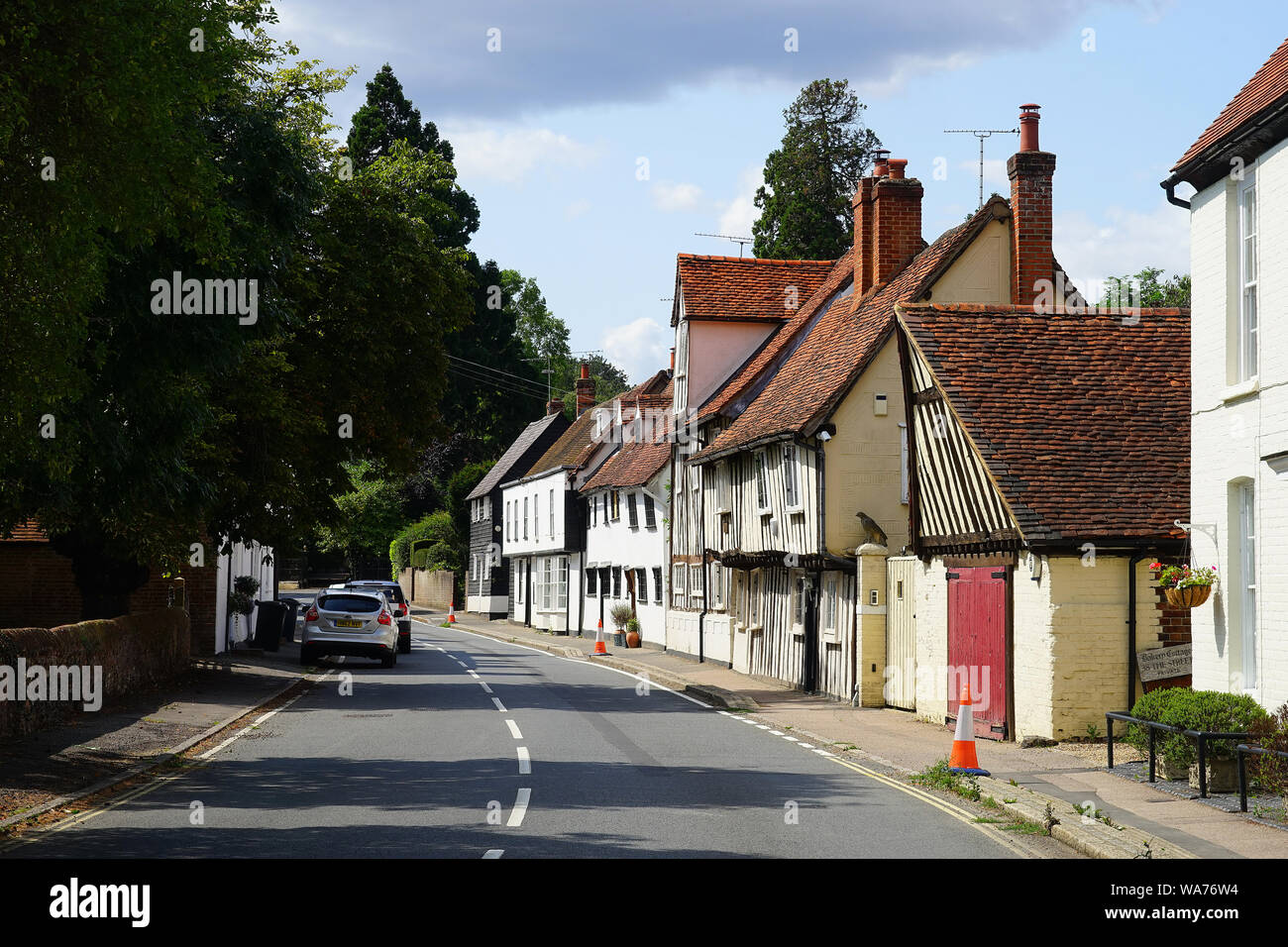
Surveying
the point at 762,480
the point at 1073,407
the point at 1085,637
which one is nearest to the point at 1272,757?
the point at 1085,637

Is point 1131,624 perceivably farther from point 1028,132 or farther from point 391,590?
point 391,590

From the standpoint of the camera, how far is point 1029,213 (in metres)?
26.2

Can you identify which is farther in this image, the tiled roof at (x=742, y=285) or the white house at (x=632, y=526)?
the white house at (x=632, y=526)

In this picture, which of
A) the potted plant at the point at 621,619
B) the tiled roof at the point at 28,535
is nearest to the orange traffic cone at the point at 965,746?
the tiled roof at the point at 28,535

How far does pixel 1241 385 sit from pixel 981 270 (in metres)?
13.2

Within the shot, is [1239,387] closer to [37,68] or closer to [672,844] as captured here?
[672,844]

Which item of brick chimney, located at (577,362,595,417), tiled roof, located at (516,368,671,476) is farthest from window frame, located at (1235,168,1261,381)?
brick chimney, located at (577,362,595,417)

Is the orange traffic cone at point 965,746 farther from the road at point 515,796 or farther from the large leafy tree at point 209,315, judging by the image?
the large leafy tree at point 209,315

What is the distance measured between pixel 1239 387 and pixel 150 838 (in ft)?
35.6

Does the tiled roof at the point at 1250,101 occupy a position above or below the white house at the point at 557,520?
above

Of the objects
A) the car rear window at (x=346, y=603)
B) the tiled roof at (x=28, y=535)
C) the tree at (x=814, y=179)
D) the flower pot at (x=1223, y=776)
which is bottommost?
the flower pot at (x=1223, y=776)

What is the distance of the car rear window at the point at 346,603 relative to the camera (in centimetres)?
3198

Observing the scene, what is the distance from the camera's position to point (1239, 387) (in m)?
14.1

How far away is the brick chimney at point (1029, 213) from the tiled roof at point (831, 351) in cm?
74
